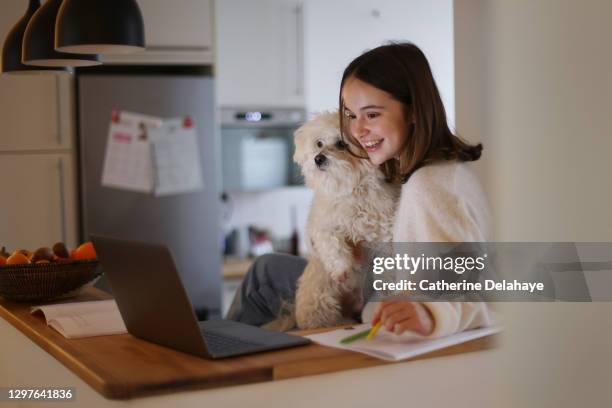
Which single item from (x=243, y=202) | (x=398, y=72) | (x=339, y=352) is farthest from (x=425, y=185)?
(x=243, y=202)

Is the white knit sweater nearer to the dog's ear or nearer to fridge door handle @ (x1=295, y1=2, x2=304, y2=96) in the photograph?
the dog's ear

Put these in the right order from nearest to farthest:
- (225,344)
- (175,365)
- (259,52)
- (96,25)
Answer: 1. (175,365)
2. (225,344)
3. (96,25)
4. (259,52)

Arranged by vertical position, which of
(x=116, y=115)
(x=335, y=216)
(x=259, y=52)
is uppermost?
(x=259, y=52)

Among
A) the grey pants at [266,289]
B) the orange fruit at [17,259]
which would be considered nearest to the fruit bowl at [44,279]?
the orange fruit at [17,259]

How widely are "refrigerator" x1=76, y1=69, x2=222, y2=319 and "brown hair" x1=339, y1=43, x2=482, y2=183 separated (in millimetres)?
2051

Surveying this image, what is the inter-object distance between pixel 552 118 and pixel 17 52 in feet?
5.10

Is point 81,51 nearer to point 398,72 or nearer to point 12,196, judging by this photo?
point 398,72

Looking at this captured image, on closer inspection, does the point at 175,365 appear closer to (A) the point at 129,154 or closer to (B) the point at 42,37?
(B) the point at 42,37

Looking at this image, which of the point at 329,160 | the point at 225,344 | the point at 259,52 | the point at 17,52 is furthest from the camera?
the point at 259,52

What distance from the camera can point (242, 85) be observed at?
4051 millimetres

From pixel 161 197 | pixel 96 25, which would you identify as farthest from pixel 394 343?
pixel 161 197

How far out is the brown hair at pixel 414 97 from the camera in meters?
1.65

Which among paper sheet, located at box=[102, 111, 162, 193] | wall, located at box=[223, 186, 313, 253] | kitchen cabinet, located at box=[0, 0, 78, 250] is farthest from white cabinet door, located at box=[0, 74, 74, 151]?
wall, located at box=[223, 186, 313, 253]

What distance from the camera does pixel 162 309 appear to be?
4.51 ft
